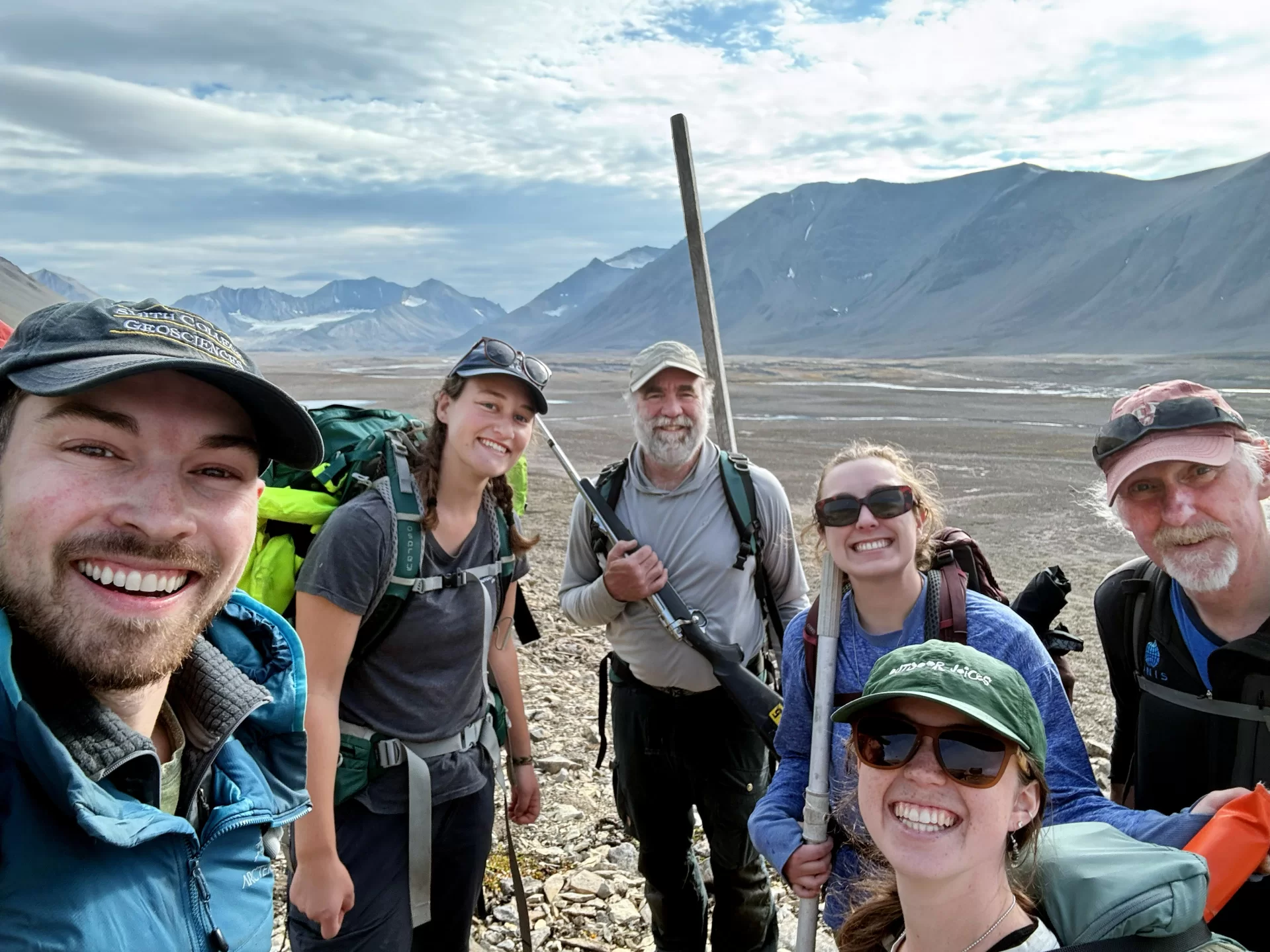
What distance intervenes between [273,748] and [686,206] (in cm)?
447

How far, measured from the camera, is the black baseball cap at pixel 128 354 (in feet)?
4.66

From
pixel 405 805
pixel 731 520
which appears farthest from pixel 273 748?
pixel 731 520

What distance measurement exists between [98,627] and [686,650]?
2.37m

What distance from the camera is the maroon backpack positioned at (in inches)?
99.2

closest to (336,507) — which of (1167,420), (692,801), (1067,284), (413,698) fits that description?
(413,698)

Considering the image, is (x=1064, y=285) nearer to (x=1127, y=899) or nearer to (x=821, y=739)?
(x=821, y=739)

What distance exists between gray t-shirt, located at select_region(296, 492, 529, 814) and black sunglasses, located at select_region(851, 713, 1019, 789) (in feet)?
4.97

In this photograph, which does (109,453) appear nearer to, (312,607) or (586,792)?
(312,607)

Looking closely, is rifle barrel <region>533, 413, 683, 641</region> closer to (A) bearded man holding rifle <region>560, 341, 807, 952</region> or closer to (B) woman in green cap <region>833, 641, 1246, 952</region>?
(A) bearded man holding rifle <region>560, 341, 807, 952</region>

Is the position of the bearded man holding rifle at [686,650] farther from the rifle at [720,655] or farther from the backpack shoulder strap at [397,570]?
the backpack shoulder strap at [397,570]

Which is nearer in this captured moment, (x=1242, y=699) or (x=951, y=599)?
(x=1242, y=699)

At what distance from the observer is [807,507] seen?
16.4 m

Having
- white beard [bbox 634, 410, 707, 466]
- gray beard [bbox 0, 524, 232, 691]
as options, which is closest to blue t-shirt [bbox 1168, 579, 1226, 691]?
white beard [bbox 634, 410, 707, 466]

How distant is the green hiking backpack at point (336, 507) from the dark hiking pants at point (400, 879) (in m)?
0.57
